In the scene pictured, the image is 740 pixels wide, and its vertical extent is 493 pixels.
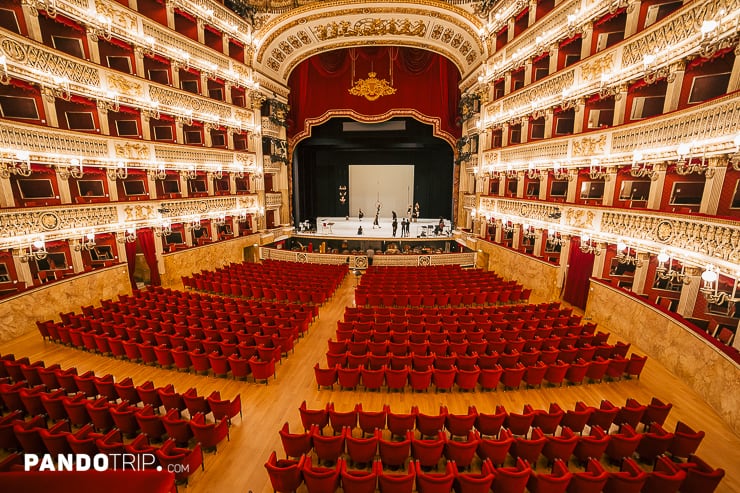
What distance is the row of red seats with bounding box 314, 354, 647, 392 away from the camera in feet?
23.4

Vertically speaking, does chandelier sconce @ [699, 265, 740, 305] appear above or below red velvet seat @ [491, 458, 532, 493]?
above

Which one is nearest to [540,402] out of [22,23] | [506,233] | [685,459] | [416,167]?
[685,459]

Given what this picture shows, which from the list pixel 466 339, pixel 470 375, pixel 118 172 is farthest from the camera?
pixel 118 172

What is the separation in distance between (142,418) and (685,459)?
8.85 metres

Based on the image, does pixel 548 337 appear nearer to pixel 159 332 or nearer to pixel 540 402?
pixel 540 402

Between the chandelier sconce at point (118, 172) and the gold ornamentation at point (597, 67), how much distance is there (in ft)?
57.9

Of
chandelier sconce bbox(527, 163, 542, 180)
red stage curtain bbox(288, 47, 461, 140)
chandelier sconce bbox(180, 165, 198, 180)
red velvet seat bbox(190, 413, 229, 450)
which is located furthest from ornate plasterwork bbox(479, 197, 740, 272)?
chandelier sconce bbox(180, 165, 198, 180)

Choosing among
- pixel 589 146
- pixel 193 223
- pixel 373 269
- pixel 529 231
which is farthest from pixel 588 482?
pixel 193 223

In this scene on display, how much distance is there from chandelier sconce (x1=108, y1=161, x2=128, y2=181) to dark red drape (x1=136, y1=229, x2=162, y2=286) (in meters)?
2.29

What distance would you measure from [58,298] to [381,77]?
21.1m

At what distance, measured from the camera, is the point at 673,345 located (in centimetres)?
826

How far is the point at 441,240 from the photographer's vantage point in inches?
920

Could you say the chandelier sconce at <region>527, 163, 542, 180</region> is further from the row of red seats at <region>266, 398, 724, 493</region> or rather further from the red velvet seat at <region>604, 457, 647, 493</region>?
the red velvet seat at <region>604, 457, 647, 493</region>

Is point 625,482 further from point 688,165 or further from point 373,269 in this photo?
point 373,269
